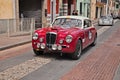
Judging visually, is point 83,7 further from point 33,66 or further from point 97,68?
point 33,66

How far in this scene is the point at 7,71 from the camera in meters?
7.58

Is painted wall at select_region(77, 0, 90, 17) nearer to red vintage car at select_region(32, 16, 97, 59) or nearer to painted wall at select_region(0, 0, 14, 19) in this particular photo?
painted wall at select_region(0, 0, 14, 19)

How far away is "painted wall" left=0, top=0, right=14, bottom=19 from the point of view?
17.6 meters

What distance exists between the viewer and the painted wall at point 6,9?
1760 centimetres

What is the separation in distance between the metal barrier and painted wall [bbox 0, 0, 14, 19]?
1.52m

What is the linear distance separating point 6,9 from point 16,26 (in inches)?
77.8

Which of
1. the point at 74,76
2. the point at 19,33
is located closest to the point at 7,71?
the point at 74,76

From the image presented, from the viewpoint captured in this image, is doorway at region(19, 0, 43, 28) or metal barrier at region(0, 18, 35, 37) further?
doorway at region(19, 0, 43, 28)

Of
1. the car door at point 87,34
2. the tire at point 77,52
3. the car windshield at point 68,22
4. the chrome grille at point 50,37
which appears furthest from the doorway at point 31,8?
the chrome grille at point 50,37

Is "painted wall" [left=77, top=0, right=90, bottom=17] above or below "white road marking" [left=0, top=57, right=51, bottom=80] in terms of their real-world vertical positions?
above

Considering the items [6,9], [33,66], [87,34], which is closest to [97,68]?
[33,66]

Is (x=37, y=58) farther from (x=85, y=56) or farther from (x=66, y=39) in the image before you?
(x=85, y=56)

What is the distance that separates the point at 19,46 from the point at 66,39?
442cm

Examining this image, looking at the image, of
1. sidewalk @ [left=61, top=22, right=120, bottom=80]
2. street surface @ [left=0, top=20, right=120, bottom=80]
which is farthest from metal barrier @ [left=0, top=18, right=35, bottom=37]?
sidewalk @ [left=61, top=22, right=120, bottom=80]
